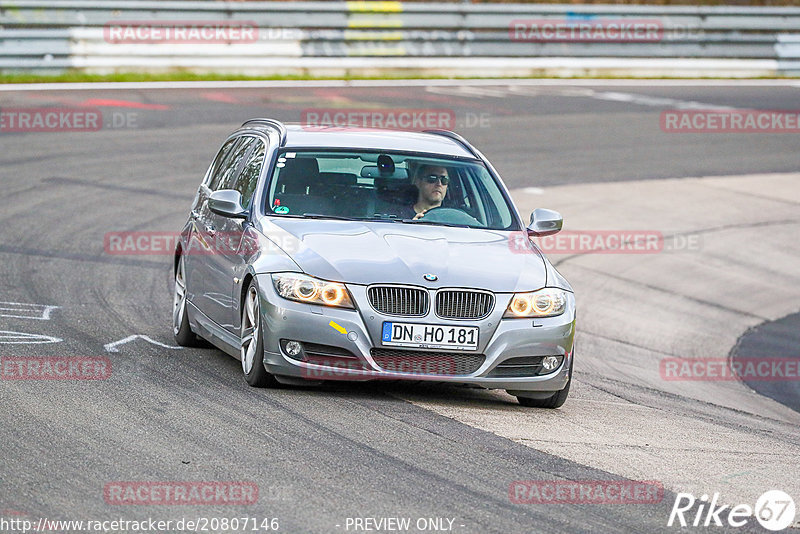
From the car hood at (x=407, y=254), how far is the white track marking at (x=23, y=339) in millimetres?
1976

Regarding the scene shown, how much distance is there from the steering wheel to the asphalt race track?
1.14 m

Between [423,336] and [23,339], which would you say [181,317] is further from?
[423,336]

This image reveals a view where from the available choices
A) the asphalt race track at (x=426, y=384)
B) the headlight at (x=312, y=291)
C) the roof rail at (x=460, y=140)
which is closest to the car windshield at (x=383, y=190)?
the roof rail at (x=460, y=140)

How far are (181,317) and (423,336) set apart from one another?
2.67 m

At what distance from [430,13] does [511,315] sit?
22.5 meters

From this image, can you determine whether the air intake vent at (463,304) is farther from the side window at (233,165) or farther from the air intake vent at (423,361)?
the side window at (233,165)

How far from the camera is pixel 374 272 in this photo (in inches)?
309

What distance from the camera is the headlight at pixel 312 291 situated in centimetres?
777

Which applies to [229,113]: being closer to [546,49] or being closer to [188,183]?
[188,183]

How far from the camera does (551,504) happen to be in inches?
237

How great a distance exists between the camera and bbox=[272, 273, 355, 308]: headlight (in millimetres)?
7770

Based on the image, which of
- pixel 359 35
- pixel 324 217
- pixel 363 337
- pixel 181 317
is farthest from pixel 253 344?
pixel 359 35

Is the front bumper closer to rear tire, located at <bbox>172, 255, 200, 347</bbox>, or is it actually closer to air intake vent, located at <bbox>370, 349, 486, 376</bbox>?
air intake vent, located at <bbox>370, 349, 486, 376</bbox>

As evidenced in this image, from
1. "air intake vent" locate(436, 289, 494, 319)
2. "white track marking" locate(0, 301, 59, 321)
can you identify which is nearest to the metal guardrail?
"white track marking" locate(0, 301, 59, 321)
